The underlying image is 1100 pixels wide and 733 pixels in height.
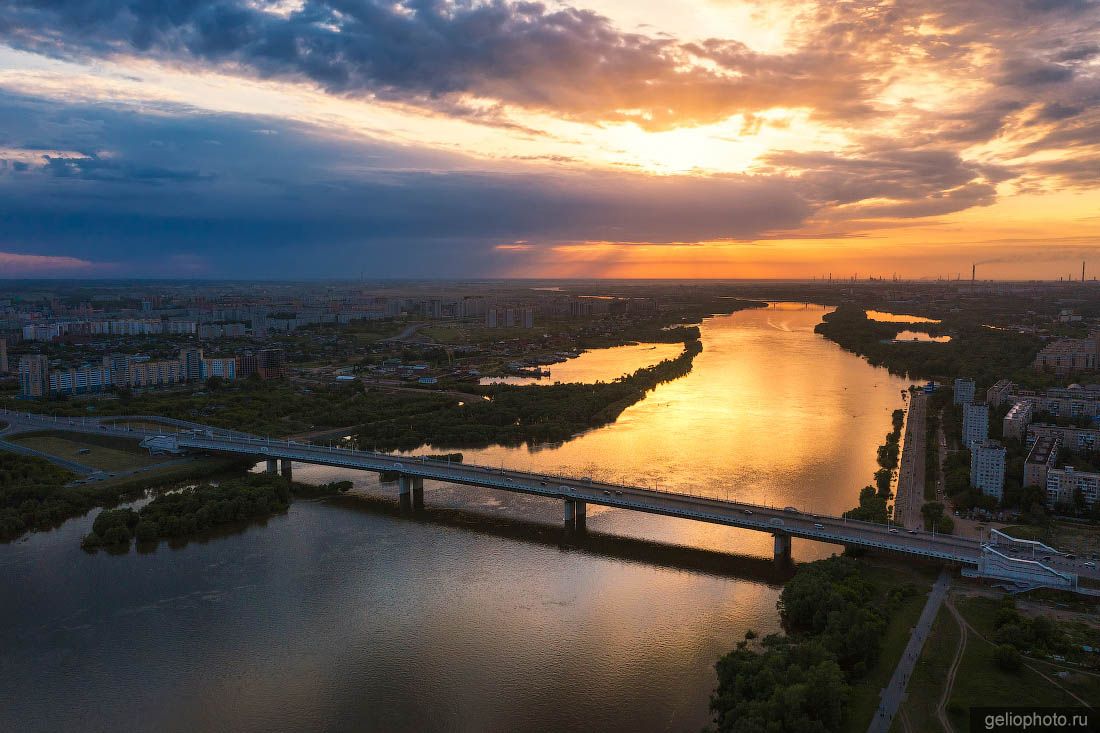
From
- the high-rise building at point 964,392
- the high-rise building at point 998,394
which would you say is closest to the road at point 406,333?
the high-rise building at point 964,392

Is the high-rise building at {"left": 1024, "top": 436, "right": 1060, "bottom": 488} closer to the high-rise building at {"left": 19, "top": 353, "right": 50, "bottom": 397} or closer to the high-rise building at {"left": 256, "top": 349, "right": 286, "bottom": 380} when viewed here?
the high-rise building at {"left": 256, "top": 349, "right": 286, "bottom": 380}

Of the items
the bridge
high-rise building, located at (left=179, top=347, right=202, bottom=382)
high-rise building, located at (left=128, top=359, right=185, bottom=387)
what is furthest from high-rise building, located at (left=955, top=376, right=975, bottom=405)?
high-rise building, located at (left=128, top=359, right=185, bottom=387)

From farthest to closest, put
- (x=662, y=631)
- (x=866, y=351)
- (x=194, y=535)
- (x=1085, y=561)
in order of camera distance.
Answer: (x=866, y=351), (x=194, y=535), (x=1085, y=561), (x=662, y=631)

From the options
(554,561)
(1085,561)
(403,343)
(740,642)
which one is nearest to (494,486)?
(554,561)

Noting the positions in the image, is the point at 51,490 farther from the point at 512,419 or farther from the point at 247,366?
the point at 247,366

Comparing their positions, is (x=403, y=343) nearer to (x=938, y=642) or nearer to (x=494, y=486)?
(x=494, y=486)

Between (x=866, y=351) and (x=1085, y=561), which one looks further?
(x=866, y=351)

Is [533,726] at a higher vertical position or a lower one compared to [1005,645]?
lower
